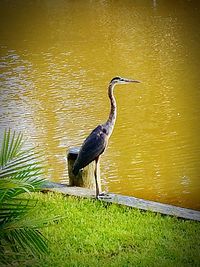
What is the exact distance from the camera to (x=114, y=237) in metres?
4.33

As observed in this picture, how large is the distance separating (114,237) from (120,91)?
570 centimetres

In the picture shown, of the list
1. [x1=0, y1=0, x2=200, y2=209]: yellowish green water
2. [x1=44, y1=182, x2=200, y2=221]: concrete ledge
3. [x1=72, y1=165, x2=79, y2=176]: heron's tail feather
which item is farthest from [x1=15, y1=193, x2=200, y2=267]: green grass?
[x1=0, y1=0, x2=200, y2=209]: yellowish green water

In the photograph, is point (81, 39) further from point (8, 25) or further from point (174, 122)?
point (174, 122)

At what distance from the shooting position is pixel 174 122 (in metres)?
8.17

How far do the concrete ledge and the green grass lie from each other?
7cm

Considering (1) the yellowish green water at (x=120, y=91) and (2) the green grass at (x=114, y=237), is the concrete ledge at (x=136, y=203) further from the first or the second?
(1) the yellowish green water at (x=120, y=91)

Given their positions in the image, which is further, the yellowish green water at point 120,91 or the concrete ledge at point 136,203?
the yellowish green water at point 120,91

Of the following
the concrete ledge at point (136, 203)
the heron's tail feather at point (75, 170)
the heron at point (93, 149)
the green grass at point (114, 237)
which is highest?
the heron at point (93, 149)

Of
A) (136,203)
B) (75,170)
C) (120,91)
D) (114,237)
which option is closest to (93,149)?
(75,170)

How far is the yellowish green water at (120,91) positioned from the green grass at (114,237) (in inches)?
48.2

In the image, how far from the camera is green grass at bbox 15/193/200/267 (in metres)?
3.98

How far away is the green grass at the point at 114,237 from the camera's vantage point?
398cm

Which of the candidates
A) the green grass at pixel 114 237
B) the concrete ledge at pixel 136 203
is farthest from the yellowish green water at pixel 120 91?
the green grass at pixel 114 237

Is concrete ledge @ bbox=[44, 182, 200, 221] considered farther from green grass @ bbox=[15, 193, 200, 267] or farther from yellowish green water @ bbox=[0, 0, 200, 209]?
yellowish green water @ bbox=[0, 0, 200, 209]
